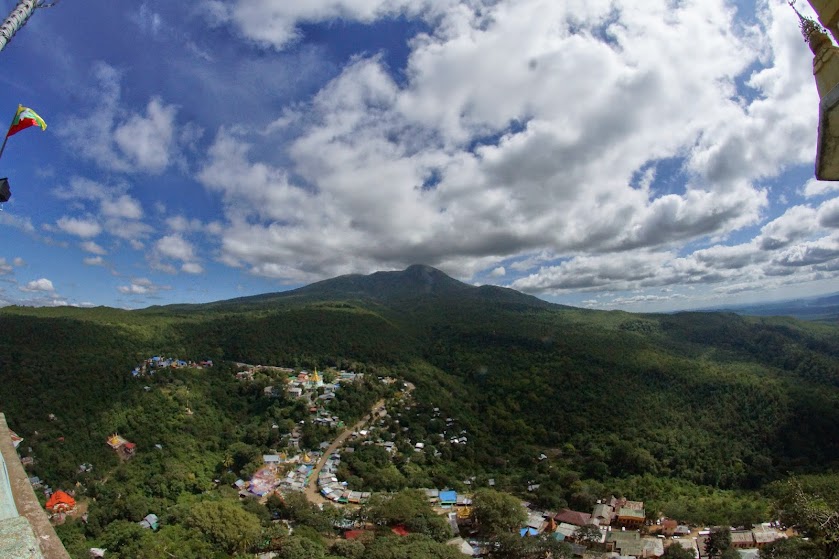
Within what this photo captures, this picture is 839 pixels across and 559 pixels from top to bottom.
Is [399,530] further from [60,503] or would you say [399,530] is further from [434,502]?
[60,503]

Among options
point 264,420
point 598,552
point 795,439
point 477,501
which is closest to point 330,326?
point 264,420

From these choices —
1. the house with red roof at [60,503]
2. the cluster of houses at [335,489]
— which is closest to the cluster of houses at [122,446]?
the house with red roof at [60,503]

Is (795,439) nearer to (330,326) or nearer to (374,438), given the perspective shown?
(374,438)

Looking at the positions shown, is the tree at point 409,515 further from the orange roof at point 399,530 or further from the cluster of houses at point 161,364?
the cluster of houses at point 161,364

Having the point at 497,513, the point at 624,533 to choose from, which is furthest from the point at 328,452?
the point at 624,533

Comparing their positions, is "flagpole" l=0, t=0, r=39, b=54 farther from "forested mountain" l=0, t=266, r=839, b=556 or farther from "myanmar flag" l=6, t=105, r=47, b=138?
"forested mountain" l=0, t=266, r=839, b=556

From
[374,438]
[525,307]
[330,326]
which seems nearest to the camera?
[374,438]
